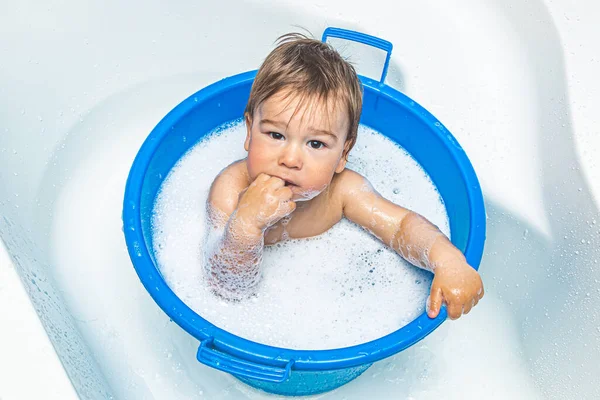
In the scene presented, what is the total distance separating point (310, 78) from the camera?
968mm

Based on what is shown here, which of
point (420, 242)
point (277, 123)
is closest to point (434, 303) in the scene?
point (420, 242)

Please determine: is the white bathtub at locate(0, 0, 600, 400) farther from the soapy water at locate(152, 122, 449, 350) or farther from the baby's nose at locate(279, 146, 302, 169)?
the baby's nose at locate(279, 146, 302, 169)

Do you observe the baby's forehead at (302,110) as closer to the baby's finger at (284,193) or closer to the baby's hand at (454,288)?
the baby's finger at (284,193)

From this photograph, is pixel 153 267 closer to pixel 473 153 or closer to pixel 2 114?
pixel 2 114

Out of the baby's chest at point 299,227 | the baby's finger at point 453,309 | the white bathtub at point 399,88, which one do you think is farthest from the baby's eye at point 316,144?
the white bathtub at point 399,88

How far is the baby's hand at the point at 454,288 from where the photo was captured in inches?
38.5

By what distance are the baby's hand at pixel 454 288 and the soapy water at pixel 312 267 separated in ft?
0.52

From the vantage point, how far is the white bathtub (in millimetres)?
1152

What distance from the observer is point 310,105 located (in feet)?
3.13

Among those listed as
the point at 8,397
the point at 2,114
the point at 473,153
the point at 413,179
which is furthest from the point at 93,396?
the point at 473,153

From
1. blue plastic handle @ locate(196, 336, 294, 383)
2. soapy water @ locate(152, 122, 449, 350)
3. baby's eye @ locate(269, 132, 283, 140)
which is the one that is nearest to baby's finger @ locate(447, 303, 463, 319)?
soapy water @ locate(152, 122, 449, 350)

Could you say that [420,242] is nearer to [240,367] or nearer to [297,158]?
[297,158]

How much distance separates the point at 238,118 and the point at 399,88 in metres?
0.37

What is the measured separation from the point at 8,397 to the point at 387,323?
0.65m
